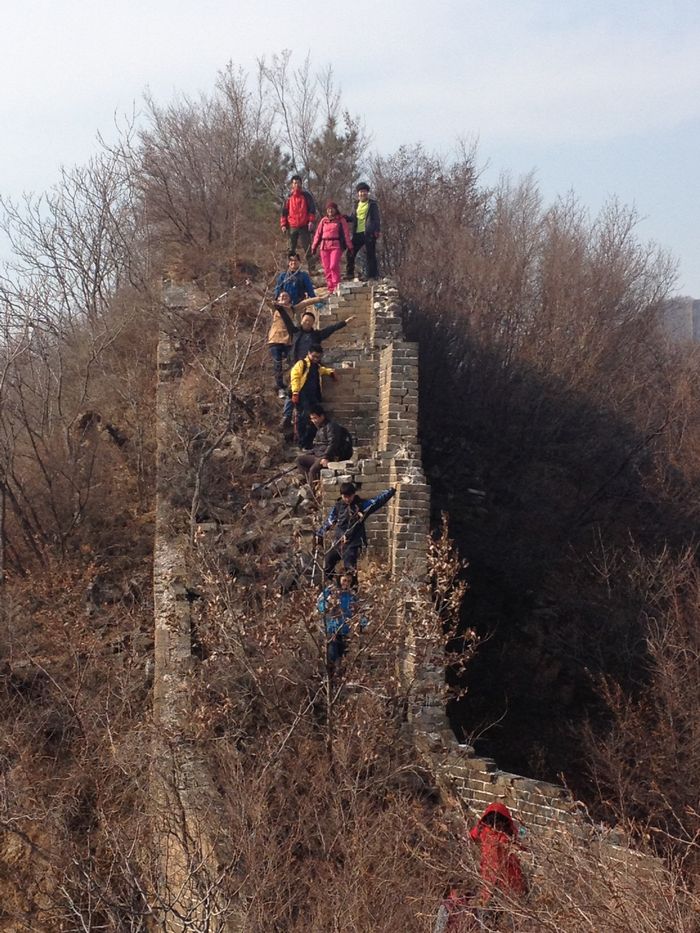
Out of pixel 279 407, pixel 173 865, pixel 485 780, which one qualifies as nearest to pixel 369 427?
pixel 279 407

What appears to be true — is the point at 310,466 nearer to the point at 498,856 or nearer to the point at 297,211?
the point at 498,856

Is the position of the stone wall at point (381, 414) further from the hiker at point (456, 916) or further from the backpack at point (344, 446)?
the hiker at point (456, 916)

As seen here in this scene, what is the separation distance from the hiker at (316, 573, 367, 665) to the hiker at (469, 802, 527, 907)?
6.58ft

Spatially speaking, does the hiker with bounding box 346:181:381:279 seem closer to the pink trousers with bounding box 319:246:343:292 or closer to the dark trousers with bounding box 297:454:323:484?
the pink trousers with bounding box 319:246:343:292

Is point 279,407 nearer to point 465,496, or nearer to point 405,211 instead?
point 465,496

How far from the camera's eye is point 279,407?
1354cm

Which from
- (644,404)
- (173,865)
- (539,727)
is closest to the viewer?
(173,865)

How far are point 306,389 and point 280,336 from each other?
1064 mm

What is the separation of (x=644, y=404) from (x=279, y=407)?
23.7ft

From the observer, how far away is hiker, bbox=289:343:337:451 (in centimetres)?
1244

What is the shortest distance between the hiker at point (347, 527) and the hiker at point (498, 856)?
2.73 meters

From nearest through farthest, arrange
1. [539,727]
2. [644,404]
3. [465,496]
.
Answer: [539,727] < [465,496] < [644,404]

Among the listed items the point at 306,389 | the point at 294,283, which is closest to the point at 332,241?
the point at 294,283

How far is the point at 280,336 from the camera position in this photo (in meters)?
13.2
